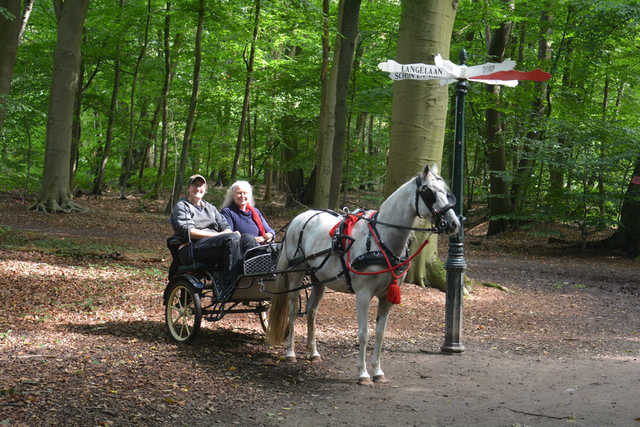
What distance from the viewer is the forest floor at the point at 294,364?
391cm

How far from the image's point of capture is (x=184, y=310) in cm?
557

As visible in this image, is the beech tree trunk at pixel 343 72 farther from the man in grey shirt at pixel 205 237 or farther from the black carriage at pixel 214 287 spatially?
the black carriage at pixel 214 287

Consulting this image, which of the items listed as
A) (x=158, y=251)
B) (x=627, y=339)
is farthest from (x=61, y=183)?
(x=627, y=339)

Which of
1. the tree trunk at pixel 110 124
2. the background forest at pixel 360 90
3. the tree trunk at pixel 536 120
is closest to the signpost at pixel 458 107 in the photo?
the background forest at pixel 360 90

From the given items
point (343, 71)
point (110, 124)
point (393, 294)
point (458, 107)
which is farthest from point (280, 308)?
point (110, 124)

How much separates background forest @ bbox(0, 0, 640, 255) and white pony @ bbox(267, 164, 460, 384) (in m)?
7.78

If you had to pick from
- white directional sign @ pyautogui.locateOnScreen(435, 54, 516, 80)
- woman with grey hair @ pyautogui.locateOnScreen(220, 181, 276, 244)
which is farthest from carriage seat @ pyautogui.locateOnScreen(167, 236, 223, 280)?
white directional sign @ pyautogui.locateOnScreen(435, 54, 516, 80)

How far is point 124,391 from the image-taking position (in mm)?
4039

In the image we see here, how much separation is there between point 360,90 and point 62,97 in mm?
9839

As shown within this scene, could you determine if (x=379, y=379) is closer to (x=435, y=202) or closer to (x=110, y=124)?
(x=435, y=202)

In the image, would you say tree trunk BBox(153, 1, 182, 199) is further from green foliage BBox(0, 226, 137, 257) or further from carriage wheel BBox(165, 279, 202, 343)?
carriage wheel BBox(165, 279, 202, 343)

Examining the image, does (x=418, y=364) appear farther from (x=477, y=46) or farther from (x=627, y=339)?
(x=477, y=46)

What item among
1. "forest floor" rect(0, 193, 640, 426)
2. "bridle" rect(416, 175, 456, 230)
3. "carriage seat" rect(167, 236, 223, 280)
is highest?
"bridle" rect(416, 175, 456, 230)

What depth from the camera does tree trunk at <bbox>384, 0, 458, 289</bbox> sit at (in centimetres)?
848
